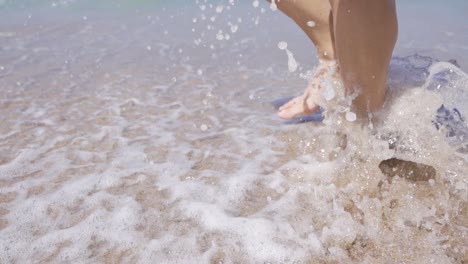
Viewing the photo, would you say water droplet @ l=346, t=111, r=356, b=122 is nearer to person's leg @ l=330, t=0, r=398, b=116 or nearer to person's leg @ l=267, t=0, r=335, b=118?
person's leg @ l=330, t=0, r=398, b=116

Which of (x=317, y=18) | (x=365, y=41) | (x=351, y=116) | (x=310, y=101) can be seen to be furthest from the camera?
(x=310, y=101)

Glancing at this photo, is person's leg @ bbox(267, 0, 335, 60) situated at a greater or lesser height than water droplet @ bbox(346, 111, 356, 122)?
greater

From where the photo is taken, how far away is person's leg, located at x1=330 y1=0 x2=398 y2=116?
133cm

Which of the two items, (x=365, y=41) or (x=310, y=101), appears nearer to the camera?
(x=365, y=41)

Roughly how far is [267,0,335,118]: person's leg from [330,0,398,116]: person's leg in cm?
48

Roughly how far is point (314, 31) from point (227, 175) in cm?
100

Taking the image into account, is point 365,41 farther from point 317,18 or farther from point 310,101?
point 310,101

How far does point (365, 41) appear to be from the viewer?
1.40 meters

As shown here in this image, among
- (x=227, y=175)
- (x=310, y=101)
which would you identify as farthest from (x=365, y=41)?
(x=310, y=101)

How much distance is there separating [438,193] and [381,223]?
0.98 ft

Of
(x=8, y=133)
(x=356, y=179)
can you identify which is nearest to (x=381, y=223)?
(x=356, y=179)

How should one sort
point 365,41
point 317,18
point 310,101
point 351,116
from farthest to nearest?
point 310,101 → point 317,18 → point 351,116 → point 365,41

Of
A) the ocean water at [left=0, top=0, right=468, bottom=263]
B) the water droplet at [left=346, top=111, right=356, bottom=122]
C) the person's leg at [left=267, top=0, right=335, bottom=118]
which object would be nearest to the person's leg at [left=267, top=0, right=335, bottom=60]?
the person's leg at [left=267, top=0, right=335, bottom=118]

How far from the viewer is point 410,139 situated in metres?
1.63
